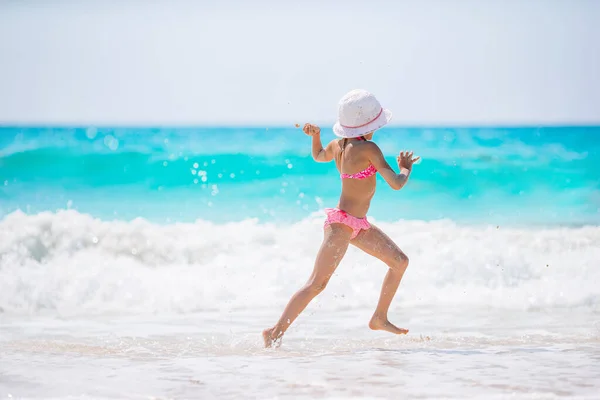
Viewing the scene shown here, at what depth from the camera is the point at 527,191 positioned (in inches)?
612

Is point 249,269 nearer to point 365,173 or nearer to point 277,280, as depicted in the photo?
point 277,280

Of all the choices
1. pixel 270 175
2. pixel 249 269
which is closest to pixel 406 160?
pixel 249 269

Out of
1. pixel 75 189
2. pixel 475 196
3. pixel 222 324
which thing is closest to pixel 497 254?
pixel 222 324

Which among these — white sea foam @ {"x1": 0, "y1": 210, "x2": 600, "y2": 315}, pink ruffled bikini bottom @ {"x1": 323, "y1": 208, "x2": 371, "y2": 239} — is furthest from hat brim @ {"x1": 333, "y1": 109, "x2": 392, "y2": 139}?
white sea foam @ {"x1": 0, "y1": 210, "x2": 600, "y2": 315}

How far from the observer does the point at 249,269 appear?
820 centimetres

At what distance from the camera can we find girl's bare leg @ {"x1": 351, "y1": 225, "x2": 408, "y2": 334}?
178 inches

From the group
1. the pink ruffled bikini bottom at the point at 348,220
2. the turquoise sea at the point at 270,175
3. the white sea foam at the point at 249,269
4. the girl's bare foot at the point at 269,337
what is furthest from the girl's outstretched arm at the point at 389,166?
the turquoise sea at the point at 270,175

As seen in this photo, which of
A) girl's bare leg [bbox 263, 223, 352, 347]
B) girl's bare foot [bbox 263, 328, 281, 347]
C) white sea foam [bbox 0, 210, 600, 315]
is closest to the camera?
girl's bare leg [bbox 263, 223, 352, 347]

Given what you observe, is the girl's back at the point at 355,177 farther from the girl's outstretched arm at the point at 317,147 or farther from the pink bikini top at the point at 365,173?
the girl's outstretched arm at the point at 317,147

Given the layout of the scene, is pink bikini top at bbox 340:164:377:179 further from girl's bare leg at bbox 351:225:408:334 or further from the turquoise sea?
the turquoise sea

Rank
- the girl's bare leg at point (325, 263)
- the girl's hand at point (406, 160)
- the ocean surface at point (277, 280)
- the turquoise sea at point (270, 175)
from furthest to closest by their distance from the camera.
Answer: the turquoise sea at point (270, 175), the girl's bare leg at point (325, 263), the girl's hand at point (406, 160), the ocean surface at point (277, 280)

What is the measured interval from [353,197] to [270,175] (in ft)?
40.2

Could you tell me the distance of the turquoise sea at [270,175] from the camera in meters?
13.5

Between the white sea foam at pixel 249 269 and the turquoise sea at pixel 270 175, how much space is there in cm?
264
